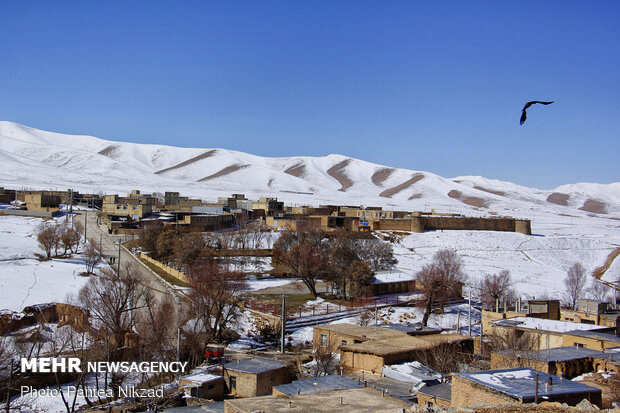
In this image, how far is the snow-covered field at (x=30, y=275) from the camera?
21.5 m

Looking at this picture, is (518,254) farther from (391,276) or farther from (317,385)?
(317,385)

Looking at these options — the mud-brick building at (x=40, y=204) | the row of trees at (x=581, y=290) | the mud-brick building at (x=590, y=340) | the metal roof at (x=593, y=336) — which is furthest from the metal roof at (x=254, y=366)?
the mud-brick building at (x=40, y=204)

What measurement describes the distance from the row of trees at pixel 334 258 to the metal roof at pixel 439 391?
17697 millimetres

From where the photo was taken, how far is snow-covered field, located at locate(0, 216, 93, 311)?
21.5m

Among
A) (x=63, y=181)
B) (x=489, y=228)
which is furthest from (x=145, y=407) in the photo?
(x=63, y=181)

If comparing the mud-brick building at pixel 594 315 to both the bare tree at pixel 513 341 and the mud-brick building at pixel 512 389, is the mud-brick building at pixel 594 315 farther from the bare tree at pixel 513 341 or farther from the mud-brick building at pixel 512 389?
the mud-brick building at pixel 512 389

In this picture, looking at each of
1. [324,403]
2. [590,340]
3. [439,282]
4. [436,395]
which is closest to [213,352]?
[436,395]

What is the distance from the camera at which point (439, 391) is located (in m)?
10.7

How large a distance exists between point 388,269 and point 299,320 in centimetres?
1438

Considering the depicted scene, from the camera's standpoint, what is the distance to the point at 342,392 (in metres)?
9.45

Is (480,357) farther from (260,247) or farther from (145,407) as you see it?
(260,247)

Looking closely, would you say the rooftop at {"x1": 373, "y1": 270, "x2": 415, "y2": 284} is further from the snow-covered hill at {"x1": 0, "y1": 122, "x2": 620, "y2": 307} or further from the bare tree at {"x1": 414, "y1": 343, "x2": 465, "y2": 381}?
the bare tree at {"x1": 414, "y1": 343, "x2": 465, "y2": 381}

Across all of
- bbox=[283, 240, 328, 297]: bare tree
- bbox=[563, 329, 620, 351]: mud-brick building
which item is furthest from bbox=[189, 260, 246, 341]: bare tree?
bbox=[563, 329, 620, 351]: mud-brick building

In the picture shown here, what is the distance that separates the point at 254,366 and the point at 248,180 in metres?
141
